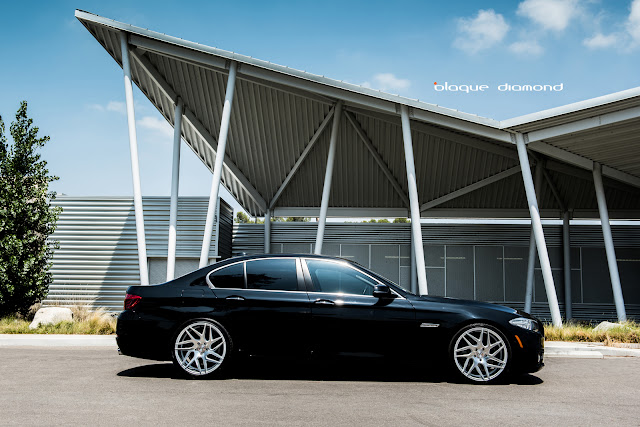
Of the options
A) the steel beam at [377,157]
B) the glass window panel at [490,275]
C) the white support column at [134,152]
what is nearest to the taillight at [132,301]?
the white support column at [134,152]

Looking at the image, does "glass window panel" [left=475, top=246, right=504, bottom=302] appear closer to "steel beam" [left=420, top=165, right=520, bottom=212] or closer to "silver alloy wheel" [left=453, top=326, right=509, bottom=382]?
"steel beam" [left=420, top=165, right=520, bottom=212]

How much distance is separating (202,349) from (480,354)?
3.18m

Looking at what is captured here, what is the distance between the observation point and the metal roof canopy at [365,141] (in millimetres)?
15000

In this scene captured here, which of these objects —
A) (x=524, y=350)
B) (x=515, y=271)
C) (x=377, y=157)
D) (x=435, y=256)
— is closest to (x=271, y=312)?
(x=524, y=350)

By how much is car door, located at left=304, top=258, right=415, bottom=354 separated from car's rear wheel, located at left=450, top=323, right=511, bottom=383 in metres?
0.61

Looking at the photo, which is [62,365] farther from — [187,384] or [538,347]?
[538,347]

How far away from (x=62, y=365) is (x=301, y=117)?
1503cm

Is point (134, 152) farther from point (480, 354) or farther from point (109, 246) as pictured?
point (480, 354)

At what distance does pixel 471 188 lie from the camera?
24.2 metres

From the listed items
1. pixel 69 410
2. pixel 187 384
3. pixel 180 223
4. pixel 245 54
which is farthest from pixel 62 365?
pixel 180 223

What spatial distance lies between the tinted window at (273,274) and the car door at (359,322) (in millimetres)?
322

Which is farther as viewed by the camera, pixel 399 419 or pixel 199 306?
pixel 199 306

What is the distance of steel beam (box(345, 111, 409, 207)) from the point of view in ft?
70.1

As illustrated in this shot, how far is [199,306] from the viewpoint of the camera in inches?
255
